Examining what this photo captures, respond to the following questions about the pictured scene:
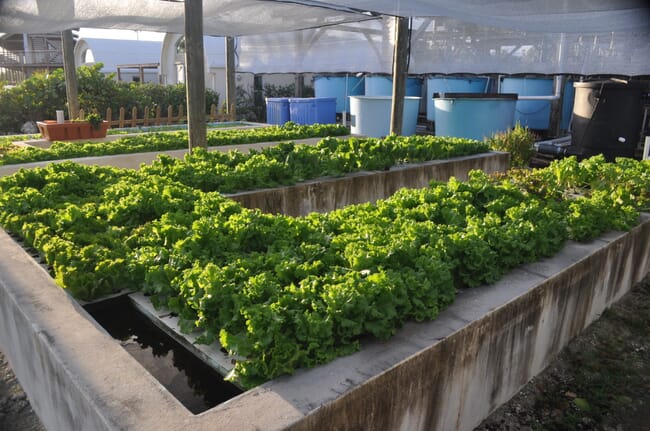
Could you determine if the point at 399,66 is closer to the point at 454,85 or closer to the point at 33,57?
the point at 454,85

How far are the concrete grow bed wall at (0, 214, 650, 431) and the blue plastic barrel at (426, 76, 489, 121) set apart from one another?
41.6ft

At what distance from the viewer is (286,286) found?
3.15m

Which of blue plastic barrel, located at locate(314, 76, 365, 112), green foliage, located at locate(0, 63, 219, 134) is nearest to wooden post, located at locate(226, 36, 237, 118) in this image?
green foliage, located at locate(0, 63, 219, 134)

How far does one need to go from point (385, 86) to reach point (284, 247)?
15048 millimetres

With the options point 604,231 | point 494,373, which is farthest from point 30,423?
point 604,231

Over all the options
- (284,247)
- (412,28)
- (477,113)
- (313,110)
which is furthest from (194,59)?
(412,28)

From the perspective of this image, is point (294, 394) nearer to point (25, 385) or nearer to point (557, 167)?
point (25, 385)

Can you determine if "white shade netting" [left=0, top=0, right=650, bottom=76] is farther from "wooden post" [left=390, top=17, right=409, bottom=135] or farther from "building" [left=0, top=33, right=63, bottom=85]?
"building" [left=0, top=33, right=63, bottom=85]

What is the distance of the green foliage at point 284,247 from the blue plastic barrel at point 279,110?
11073 millimetres

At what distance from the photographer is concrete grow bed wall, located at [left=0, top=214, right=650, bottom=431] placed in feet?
7.89

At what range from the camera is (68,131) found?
10.5 m

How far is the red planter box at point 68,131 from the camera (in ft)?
33.9

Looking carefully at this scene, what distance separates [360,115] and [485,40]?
13.5ft

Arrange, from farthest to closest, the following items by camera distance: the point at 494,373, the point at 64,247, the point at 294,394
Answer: the point at 64,247, the point at 494,373, the point at 294,394
